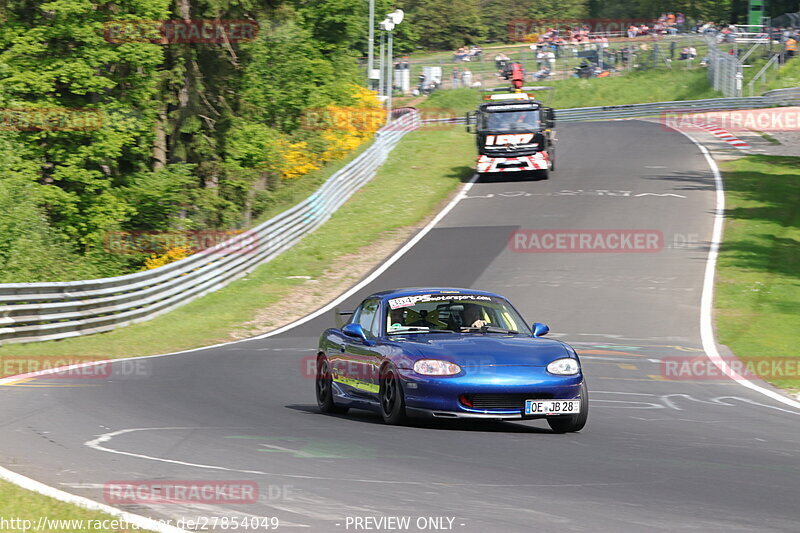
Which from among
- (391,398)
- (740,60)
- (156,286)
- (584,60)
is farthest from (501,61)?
(391,398)

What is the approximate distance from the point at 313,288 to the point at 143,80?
569 inches

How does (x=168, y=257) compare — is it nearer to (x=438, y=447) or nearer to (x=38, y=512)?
(x=438, y=447)

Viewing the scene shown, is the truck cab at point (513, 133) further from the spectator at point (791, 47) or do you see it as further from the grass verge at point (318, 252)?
the spectator at point (791, 47)

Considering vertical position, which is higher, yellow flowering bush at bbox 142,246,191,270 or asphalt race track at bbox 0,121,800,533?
asphalt race track at bbox 0,121,800,533

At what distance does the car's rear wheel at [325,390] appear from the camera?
1159cm

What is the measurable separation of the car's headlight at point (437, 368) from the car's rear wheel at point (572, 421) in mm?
997

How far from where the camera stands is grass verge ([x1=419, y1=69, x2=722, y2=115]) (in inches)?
2542

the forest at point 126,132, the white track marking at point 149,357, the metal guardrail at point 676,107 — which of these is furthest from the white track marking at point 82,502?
the metal guardrail at point 676,107

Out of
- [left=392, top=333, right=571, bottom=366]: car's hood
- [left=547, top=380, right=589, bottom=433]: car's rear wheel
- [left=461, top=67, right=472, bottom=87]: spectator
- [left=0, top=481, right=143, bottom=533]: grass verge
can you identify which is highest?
[left=461, top=67, right=472, bottom=87]: spectator

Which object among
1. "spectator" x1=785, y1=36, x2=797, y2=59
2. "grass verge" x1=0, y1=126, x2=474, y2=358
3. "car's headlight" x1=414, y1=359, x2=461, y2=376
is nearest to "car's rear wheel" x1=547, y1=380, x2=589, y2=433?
"car's headlight" x1=414, y1=359, x2=461, y2=376

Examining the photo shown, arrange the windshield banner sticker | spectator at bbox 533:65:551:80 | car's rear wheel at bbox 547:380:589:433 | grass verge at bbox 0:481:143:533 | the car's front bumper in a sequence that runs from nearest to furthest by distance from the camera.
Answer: grass verge at bbox 0:481:143:533 < the car's front bumper < car's rear wheel at bbox 547:380:589:433 < the windshield banner sticker < spectator at bbox 533:65:551:80

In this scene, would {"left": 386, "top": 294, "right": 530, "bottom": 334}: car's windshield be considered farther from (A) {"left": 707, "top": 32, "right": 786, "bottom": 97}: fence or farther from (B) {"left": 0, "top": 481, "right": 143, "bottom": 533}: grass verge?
(A) {"left": 707, "top": 32, "right": 786, "bottom": 97}: fence

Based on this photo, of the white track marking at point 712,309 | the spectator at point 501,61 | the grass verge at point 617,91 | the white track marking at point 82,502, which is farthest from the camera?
the spectator at point 501,61

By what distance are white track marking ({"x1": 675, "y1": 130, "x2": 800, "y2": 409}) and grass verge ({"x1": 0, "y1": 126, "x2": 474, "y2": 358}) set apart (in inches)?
342
